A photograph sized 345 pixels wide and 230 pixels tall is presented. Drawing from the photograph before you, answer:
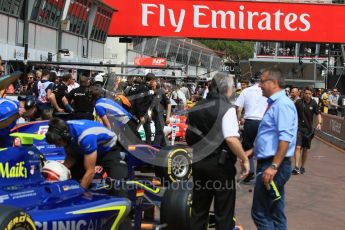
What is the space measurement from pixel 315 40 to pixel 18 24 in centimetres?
1338

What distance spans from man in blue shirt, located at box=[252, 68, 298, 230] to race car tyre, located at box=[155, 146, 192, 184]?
354 cm

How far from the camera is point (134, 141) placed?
9391 millimetres

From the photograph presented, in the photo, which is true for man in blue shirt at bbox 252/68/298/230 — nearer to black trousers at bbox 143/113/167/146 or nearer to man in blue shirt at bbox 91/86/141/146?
man in blue shirt at bbox 91/86/141/146

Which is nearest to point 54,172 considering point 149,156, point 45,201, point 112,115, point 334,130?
point 45,201

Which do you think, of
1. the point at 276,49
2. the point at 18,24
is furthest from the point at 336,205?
the point at 276,49

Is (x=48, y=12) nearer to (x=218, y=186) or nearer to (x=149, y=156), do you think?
(x=149, y=156)

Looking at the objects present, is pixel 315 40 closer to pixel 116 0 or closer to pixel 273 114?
pixel 116 0

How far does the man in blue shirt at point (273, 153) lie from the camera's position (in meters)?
5.63

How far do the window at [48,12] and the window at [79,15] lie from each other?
1394 millimetres

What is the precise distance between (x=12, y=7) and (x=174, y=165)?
58.5 ft

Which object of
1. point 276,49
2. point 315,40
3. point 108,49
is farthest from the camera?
point 276,49

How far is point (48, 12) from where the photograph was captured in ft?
96.3

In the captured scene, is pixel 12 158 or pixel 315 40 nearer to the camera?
Result: pixel 12 158

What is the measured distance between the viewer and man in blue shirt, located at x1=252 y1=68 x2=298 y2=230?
5.63m
